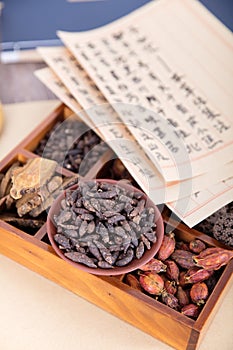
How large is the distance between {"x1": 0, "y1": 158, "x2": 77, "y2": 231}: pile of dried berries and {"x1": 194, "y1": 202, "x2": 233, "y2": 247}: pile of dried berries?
20 cm

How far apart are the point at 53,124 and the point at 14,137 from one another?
9 cm

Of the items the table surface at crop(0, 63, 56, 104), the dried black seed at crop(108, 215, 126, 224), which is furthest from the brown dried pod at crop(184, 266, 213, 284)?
the table surface at crop(0, 63, 56, 104)

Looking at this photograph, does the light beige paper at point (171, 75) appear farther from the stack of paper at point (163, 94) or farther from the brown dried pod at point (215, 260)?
the brown dried pod at point (215, 260)

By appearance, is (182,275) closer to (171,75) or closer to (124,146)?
(124,146)

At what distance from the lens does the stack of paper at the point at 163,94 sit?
86 cm

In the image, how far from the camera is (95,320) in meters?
0.76

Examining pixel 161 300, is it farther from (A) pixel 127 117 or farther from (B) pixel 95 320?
(A) pixel 127 117

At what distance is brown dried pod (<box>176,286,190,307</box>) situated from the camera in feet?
2.38

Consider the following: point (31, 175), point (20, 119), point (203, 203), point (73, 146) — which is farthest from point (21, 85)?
point (203, 203)

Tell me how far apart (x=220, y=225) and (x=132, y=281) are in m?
0.15

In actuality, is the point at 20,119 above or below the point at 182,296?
above

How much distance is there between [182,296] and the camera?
730 mm

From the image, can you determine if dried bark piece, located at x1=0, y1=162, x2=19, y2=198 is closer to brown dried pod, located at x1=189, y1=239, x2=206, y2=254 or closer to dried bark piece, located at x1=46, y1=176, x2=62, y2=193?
dried bark piece, located at x1=46, y1=176, x2=62, y2=193

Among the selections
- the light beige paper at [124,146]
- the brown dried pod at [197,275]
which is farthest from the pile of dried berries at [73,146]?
the brown dried pod at [197,275]
